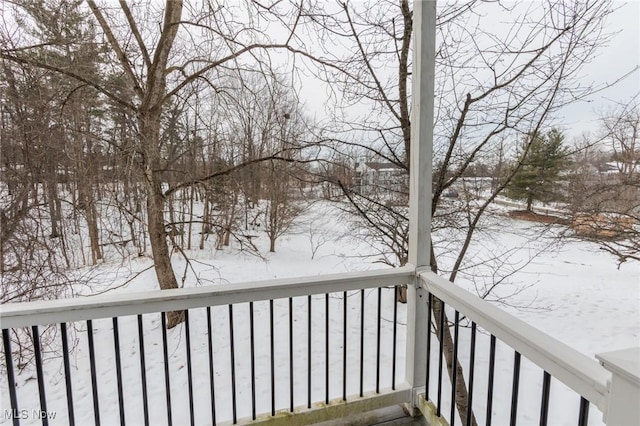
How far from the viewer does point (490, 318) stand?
3.67 ft

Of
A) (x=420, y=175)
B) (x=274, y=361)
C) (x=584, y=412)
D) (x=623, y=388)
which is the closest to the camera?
(x=623, y=388)

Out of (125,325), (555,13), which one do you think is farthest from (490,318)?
(125,325)

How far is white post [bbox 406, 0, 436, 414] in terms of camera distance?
157 cm

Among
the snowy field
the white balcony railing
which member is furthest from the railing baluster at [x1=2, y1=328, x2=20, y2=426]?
the snowy field

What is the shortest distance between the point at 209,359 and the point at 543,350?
1.37 m

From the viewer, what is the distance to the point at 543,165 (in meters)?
3.02

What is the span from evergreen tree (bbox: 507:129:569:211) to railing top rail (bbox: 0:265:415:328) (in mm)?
2231

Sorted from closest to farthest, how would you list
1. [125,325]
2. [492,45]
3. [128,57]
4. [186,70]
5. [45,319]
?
[45,319], [492,45], [128,57], [186,70], [125,325]

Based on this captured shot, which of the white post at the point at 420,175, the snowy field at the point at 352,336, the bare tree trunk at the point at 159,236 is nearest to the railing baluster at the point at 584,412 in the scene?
the white post at the point at 420,175

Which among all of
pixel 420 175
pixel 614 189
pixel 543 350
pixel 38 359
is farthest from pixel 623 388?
pixel 614 189

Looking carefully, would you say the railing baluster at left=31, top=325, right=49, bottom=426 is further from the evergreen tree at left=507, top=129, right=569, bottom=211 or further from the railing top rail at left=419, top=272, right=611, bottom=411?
the evergreen tree at left=507, top=129, right=569, bottom=211

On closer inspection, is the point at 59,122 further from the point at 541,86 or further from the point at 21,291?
the point at 541,86

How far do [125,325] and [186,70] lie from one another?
10.9 feet

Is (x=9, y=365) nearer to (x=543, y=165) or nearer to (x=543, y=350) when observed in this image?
(x=543, y=350)
